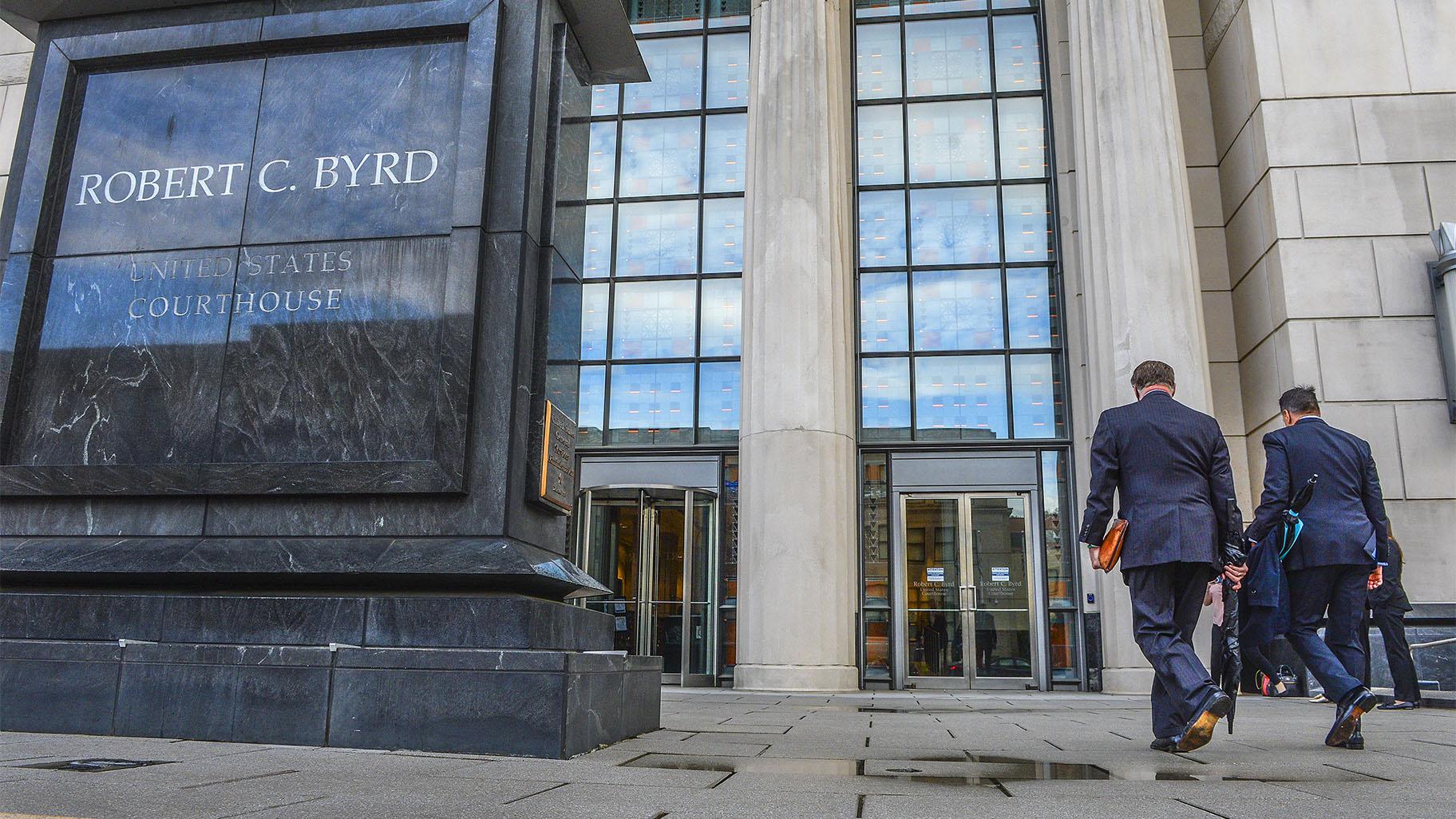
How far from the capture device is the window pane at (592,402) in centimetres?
1616

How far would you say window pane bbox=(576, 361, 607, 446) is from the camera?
16.2 m

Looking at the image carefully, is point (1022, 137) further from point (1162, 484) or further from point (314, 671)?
point (314, 671)

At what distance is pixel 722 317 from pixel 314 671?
12.1 m

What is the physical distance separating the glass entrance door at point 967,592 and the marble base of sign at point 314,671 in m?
10.5

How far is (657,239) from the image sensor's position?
16906 mm

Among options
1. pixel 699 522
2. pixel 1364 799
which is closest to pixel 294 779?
pixel 1364 799

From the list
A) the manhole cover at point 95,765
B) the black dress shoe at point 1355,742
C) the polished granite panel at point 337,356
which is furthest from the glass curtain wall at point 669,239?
the manhole cover at point 95,765

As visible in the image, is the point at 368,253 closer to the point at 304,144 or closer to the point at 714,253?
the point at 304,144

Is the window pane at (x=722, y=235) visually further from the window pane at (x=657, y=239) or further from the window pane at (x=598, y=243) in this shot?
the window pane at (x=598, y=243)

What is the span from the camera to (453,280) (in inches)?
214

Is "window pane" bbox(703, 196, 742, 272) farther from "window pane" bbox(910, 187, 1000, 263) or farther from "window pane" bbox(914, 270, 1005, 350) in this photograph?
"window pane" bbox(914, 270, 1005, 350)

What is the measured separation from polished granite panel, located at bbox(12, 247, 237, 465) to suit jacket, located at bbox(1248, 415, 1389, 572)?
229 inches

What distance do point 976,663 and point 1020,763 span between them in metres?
10.8

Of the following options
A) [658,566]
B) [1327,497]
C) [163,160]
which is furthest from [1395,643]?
[163,160]
